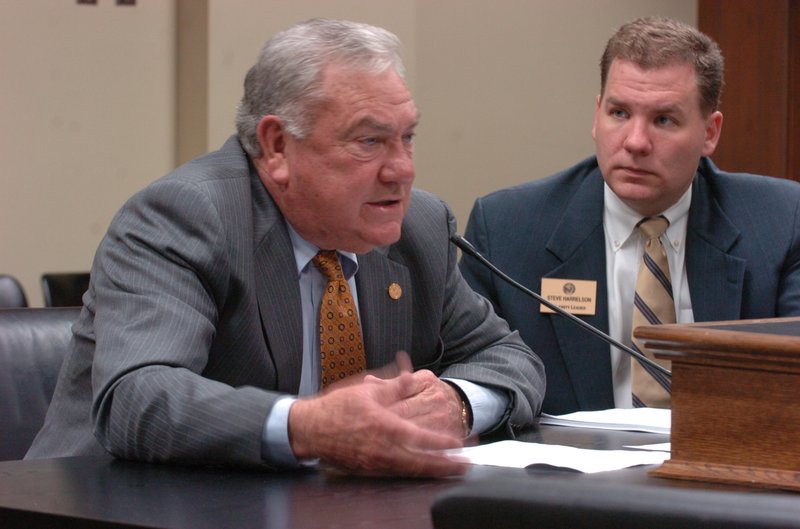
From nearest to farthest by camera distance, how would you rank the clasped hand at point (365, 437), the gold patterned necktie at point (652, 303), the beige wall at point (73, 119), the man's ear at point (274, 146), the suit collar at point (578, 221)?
1. the clasped hand at point (365, 437)
2. the man's ear at point (274, 146)
3. the gold patterned necktie at point (652, 303)
4. the suit collar at point (578, 221)
5. the beige wall at point (73, 119)

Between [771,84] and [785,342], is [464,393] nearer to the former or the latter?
[785,342]

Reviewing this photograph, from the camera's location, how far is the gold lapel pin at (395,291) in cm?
217

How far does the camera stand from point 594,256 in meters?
2.89

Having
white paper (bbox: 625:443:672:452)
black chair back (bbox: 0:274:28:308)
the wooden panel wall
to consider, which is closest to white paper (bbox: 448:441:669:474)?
white paper (bbox: 625:443:672:452)

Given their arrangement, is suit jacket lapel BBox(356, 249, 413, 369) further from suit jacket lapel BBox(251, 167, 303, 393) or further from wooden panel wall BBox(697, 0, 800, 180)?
wooden panel wall BBox(697, 0, 800, 180)

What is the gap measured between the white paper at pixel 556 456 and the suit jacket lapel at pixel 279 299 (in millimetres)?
343

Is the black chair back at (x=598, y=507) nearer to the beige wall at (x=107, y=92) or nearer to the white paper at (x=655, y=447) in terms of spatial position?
the white paper at (x=655, y=447)

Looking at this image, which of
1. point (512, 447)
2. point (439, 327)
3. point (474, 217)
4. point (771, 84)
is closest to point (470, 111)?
point (771, 84)

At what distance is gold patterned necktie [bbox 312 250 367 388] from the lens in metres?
2.05

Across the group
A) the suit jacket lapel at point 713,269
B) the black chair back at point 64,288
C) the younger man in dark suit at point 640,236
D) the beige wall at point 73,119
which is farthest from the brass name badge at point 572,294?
the beige wall at point 73,119

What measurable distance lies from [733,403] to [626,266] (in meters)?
1.48

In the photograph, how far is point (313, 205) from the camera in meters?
2.05

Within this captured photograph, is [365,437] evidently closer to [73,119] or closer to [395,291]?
[395,291]

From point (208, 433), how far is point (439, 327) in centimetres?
75
